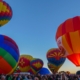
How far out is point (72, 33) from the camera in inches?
554

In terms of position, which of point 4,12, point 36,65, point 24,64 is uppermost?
point 4,12

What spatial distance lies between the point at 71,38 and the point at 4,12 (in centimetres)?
700

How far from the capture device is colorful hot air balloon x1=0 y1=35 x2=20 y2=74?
358 inches

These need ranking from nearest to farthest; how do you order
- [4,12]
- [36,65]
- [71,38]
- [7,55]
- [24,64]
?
[7,55]
[71,38]
[4,12]
[36,65]
[24,64]

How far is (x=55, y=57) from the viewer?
86.1 feet

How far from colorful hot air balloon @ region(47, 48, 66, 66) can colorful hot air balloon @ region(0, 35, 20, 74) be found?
16.5 meters

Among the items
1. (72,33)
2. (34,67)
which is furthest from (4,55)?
(34,67)

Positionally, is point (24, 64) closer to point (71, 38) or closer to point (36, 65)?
point (36, 65)

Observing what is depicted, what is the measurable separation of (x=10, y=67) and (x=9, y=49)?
82cm

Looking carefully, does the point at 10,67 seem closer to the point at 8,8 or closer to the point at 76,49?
the point at 76,49

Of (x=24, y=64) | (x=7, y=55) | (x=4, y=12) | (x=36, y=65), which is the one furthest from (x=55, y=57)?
(x=7, y=55)

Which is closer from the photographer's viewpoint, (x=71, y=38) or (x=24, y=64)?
(x=71, y=38)

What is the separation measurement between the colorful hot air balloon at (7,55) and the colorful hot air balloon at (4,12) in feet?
28.7

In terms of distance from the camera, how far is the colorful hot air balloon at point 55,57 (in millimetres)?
25856
